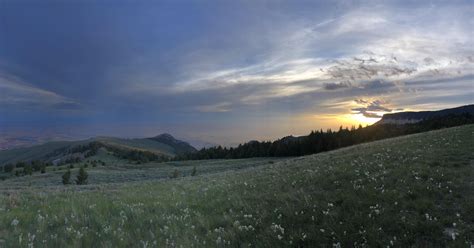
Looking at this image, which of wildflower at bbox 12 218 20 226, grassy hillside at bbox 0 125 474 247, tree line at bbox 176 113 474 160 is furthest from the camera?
tree line at bbox 176 113 474 160

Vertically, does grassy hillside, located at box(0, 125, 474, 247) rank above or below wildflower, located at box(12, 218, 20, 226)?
below

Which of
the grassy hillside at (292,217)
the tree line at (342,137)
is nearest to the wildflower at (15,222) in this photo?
the grassy hillside at (292,217)

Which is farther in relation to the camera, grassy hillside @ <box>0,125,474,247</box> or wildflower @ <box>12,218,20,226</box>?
wildflower @ <box>12,218,20,226</box>

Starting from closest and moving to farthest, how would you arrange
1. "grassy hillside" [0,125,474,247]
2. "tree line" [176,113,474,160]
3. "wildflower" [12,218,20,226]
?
"grassy hillside" [0,125,474,247], "wildflower" [12,218,20,226], "tree line" [176,113,474,160]

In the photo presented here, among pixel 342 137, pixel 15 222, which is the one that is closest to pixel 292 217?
pixel 15 222

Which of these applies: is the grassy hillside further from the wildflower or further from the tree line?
the tree line

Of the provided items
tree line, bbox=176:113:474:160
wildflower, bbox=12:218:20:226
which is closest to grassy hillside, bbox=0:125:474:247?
wildflower, bbox=12:218:20:226

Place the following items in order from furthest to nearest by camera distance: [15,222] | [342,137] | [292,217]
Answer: [342,137], [15,222], [292,217]

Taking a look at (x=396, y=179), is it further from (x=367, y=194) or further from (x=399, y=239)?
(x=399, y=239)

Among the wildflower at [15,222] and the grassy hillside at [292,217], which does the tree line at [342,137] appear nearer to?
the grassy hillside at [292,217]

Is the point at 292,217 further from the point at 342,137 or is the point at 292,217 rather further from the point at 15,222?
the point at 342,137

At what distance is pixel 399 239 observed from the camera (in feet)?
24.7

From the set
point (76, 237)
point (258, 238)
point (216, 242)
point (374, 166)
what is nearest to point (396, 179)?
point (374, 166)

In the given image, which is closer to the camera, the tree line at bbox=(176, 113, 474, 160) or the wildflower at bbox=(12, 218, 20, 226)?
the wildflower at bbox=(12, 218, 20, 226)
